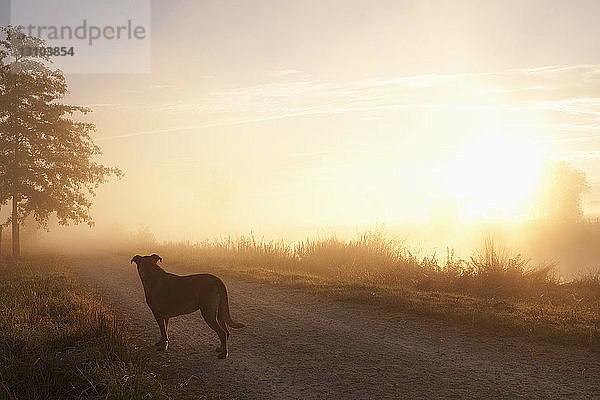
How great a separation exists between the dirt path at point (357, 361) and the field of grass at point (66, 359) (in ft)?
2.28

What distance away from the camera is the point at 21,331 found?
27.5 feet

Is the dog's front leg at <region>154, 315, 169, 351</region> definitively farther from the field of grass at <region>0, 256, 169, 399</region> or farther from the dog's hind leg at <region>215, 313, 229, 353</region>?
the dog's hind leg at <region>215, 313, 229, 353</region>

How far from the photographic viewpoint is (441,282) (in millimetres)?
14516

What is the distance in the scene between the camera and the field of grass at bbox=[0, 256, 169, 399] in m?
5.89

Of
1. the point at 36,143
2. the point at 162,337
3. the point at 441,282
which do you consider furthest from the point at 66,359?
the point at 36,143

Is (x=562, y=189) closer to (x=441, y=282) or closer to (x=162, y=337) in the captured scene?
(x=441, y=282)

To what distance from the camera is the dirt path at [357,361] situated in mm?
6191

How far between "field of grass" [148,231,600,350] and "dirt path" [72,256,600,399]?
3.04 feet

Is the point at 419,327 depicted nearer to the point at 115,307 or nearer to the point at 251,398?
the point at 251,398

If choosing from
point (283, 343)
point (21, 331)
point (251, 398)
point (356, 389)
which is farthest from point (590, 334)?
point (21, 331)

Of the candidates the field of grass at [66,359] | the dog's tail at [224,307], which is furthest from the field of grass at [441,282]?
the field of grass at [66,359]

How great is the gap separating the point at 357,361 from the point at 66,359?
14.6 ft

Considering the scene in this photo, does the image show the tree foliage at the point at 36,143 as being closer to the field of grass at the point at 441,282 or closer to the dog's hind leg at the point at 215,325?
the field of grass at the point at 441,282

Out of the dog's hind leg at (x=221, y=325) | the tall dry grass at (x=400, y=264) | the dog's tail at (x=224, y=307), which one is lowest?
the tall dry grass at (x=400, y=264)
